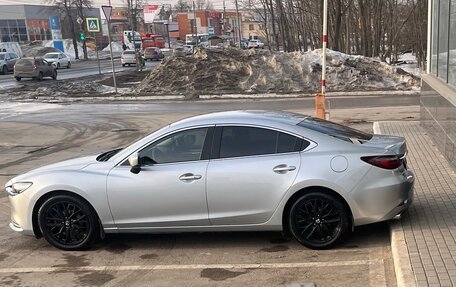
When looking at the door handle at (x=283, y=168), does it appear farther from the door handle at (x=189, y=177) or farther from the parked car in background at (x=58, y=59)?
the parked car in background at (x=58, y=59)

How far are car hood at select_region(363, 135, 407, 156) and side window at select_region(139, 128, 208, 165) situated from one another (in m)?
1.74

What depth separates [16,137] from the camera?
46.6 feet

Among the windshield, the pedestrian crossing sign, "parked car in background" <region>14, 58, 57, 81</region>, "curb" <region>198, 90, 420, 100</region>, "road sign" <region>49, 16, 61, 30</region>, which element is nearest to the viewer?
the windshield

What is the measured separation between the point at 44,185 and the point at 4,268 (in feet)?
3.04

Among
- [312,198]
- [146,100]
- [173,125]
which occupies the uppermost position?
[173,125]

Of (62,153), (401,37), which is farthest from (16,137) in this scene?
(401,37)

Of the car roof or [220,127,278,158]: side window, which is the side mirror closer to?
the car roof

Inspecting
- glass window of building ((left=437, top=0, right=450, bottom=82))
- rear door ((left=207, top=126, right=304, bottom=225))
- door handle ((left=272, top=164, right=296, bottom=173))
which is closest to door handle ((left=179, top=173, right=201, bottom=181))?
rear door ((left=207, top=126, right=304, bottom=225))

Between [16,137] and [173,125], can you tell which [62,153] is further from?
[173,125]

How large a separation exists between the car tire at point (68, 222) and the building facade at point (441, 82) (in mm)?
4940

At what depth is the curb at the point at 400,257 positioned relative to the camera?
13.4ft

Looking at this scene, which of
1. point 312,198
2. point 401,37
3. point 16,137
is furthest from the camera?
A: point 401,37

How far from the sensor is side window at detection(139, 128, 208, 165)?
5516 millimetres

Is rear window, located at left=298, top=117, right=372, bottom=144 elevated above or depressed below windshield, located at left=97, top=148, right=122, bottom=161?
above
